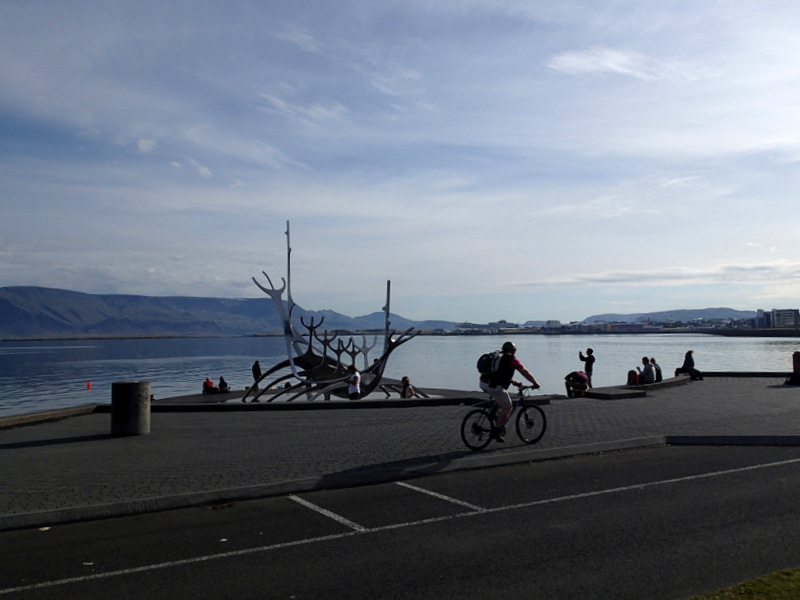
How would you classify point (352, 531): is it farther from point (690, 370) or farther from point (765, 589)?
point (690, 370)

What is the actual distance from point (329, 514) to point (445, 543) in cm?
157

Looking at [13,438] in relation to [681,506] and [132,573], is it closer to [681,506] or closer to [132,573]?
[132,573]

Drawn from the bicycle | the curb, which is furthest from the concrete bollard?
the bicycle

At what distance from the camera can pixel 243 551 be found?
19.9 ft

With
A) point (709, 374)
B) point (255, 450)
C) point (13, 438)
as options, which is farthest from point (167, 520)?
point (709, 374)

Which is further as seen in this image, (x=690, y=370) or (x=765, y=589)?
(x=690, y=370)

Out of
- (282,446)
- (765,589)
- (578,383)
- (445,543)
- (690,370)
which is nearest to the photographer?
(765,589)

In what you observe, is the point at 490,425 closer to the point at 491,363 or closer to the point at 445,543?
the point at 491,363

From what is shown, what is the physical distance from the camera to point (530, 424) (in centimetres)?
1121

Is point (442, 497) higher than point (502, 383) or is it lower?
lower

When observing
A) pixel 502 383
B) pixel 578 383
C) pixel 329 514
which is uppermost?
pixel 502 383

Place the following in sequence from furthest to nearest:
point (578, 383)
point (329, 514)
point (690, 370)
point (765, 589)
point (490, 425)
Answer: point (690, 370)
point (578, 383)
point (490, 425)
point (329, 514)
point (765, 589)

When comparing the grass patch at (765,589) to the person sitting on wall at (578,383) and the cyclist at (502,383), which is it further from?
the person sitting on wall at (578,383)

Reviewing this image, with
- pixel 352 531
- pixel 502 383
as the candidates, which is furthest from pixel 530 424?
pixel 352 531
